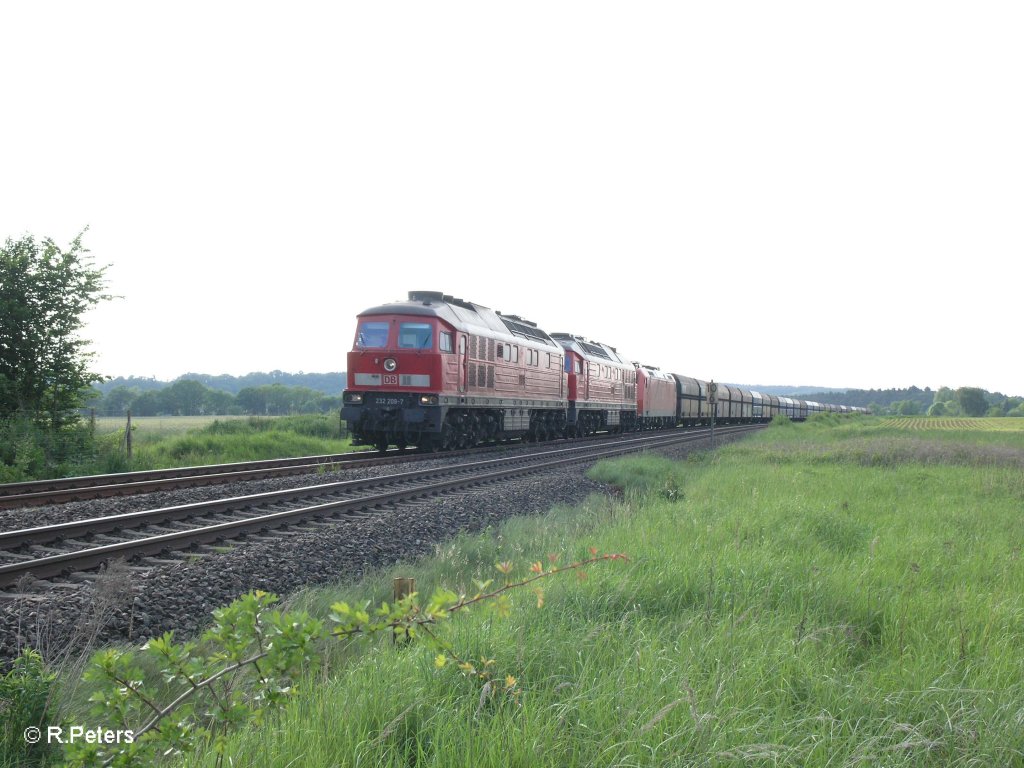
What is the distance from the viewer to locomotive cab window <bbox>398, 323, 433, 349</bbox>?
18.5 m

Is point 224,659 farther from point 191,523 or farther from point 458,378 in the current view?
point 458,378

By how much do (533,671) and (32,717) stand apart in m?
2.37

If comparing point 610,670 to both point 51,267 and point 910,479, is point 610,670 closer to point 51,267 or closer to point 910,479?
point 910,479

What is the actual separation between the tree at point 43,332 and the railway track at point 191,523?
8.80 metres

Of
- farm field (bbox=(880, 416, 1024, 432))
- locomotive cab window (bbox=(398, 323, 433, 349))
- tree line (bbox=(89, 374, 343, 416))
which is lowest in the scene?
farm field (bbox=(880, 416, 1024, 432))

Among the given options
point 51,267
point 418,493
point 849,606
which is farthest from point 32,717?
point 51,267

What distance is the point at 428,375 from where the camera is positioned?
722 inches

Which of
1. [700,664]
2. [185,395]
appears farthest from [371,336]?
[185,395]

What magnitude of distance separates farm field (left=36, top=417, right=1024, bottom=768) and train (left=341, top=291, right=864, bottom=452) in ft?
34.4

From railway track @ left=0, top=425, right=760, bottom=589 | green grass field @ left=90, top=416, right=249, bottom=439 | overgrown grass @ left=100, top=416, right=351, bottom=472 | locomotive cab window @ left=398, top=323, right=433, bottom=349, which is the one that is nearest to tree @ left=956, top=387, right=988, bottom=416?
green grass field @ left=90, top=416, right=249, bottom=439

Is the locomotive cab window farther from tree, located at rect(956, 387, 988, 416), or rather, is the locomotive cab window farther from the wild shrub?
tree, located at rect(956, 387, 988, 416)

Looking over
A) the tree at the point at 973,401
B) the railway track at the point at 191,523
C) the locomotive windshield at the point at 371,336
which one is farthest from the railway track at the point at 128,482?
the tree at the point at 973,401

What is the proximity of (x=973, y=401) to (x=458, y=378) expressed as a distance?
419 feet

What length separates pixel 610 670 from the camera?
3656mm
